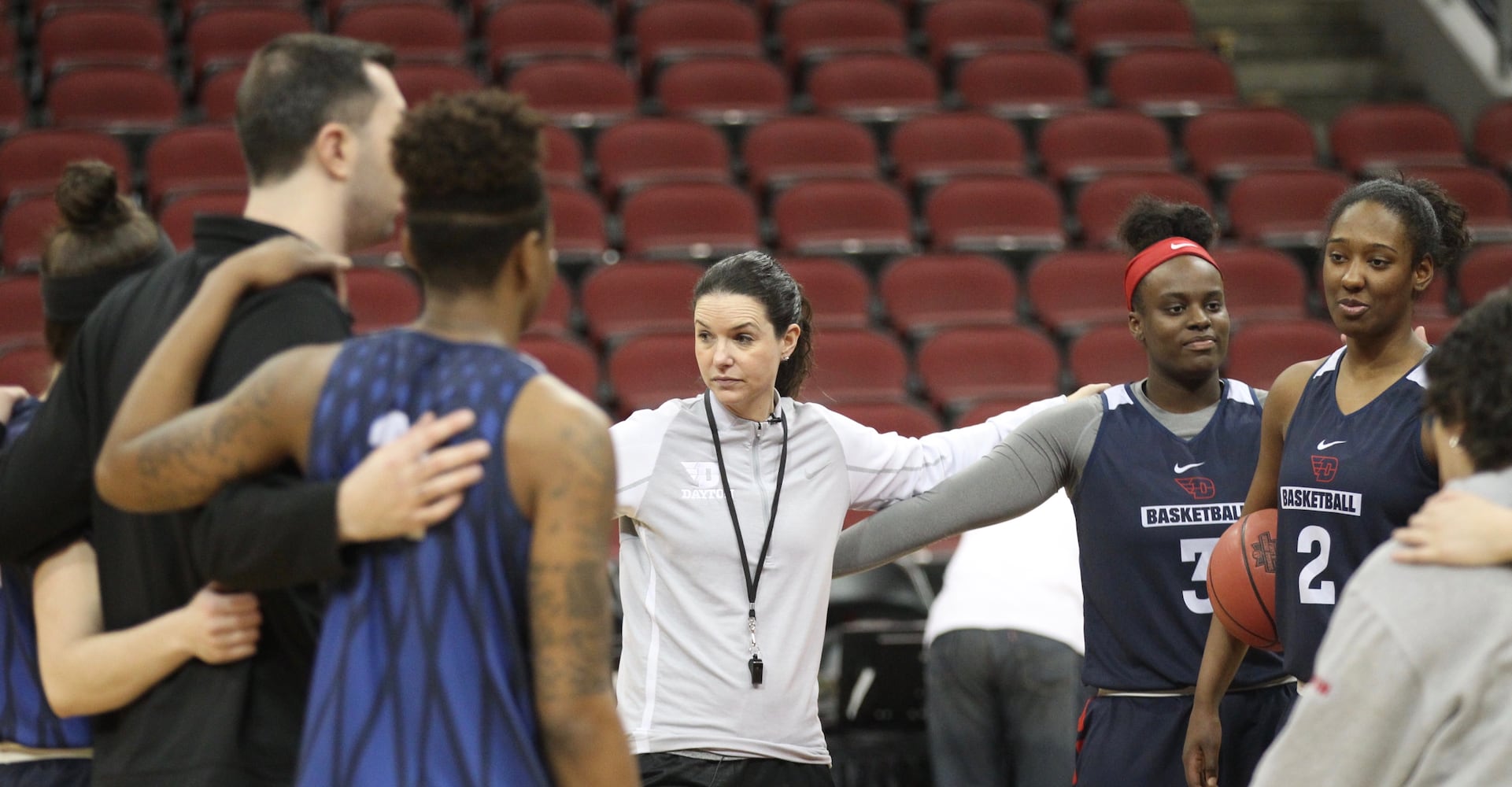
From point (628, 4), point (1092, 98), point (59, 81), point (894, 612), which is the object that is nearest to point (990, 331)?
point (894, 612)

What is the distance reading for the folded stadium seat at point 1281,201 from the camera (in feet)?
28.2

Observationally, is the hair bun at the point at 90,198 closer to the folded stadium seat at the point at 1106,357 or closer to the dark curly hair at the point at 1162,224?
the dark curly hair at the point at 1162,224

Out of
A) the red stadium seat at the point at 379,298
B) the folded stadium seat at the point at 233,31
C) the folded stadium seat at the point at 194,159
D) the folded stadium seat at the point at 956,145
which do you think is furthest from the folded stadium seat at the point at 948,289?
the folded stadium seat at the point at 233,31

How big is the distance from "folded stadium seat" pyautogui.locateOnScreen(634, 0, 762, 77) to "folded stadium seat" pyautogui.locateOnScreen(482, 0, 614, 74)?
0.23 metres

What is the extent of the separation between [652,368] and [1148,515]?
387cm

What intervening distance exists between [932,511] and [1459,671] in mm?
1576

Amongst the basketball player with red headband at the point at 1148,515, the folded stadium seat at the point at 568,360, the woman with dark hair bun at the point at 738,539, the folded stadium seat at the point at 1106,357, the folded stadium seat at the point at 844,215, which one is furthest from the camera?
the folded stadium seat at the point at 844,215

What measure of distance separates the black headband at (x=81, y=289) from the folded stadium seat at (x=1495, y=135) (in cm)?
903

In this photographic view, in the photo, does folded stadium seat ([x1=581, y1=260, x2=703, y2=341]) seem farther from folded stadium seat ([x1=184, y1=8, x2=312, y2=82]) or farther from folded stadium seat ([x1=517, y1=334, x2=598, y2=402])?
folded stadium seat ([x1=184, y1=8, x2=312, y2=82])

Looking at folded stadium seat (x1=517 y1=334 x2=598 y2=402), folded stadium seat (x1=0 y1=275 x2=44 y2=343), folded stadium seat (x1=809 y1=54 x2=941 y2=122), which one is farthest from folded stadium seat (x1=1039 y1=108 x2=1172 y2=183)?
folded stadium seat (x1=0 y1=275 x2=44 y2=343)

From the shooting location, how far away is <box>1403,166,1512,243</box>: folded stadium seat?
873 centimetres

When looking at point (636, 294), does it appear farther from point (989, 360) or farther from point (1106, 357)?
point (1106, 357)

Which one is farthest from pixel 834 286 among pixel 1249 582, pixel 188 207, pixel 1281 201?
pixel 1249 582

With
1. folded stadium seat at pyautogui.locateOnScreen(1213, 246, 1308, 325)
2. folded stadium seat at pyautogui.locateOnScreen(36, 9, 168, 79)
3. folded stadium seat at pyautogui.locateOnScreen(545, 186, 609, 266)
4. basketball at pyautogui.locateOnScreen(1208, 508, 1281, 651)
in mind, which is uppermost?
folded stadium seat at pyautogui.locateOnScreen(36, 9, 168, 79)
